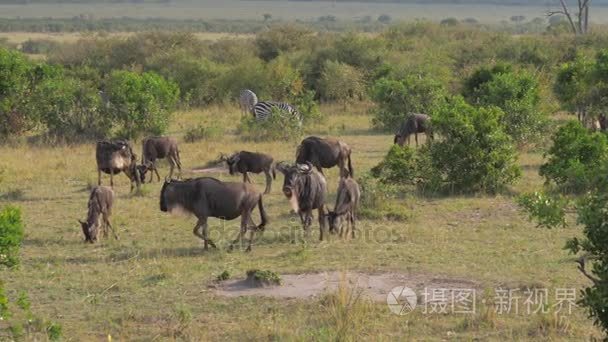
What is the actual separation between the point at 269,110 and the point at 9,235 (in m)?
14.5

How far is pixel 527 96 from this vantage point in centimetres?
1953

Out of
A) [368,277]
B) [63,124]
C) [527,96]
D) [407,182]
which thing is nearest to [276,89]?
[63,124]

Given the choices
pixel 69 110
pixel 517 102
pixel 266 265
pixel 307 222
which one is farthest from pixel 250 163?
pixel 69 110

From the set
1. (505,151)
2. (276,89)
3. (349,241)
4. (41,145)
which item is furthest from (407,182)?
(276,89)

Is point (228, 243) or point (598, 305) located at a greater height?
point (598, 305)

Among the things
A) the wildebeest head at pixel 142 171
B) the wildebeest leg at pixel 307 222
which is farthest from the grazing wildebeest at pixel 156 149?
the wildebeest leg at pixel 307 222

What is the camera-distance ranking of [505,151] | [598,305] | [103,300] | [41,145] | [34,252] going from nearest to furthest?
[598,305] < [103,300] < [34,252] < [505,151] < [41,145]

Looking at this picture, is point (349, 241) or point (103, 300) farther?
point (349, 241)

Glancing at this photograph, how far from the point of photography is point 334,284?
10.1 meters

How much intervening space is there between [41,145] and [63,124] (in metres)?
0.77

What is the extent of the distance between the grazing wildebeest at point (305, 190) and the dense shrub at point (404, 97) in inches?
457

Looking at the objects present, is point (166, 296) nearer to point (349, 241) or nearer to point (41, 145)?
point (349, 241)

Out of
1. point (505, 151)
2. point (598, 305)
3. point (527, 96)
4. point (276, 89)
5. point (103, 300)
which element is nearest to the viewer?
point (598, 305)

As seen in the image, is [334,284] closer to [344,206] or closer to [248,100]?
[344,206]
